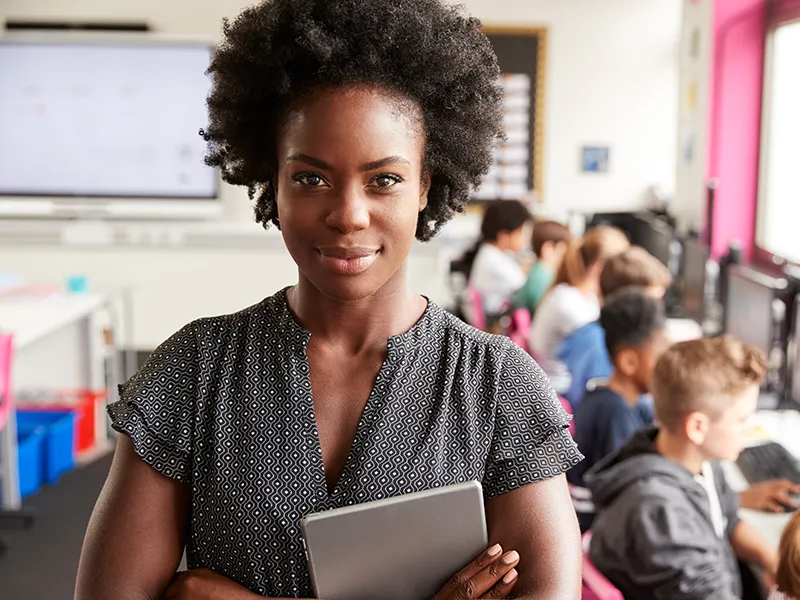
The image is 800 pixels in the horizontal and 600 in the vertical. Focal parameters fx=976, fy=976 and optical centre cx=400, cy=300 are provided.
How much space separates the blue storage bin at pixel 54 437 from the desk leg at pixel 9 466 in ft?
1.04

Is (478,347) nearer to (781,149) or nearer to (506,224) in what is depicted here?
(506,224)

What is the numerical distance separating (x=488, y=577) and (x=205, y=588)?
0.93ft

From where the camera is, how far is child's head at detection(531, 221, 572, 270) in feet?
16.1

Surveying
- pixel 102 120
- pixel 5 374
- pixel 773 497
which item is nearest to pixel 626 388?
pixel 773 497

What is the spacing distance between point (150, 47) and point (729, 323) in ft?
12.8

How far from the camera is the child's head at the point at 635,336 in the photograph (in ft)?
8.89

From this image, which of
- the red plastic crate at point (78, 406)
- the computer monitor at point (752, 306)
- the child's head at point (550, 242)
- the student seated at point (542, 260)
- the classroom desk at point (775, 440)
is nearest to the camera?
the classroom desk at point (775, 440)

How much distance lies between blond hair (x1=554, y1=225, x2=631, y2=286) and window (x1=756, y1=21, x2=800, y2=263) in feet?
4.24

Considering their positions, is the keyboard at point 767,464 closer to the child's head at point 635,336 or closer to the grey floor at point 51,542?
the child's head at point 635,336

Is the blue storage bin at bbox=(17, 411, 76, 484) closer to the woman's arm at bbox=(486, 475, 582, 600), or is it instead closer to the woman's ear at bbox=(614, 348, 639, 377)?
the woman's ear at bbox=(614, 348, 639, 377)

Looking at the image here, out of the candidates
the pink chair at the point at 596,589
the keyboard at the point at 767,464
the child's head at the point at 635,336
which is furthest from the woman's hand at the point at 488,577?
the child's head at the point at 635,336

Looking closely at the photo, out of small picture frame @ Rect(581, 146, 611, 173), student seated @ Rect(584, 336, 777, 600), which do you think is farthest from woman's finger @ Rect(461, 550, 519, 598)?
small picture frame @ Rect(581, 146, 611, 173)

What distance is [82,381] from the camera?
4.85m

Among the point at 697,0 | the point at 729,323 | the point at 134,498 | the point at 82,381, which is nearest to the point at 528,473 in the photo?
the point at 134,498
